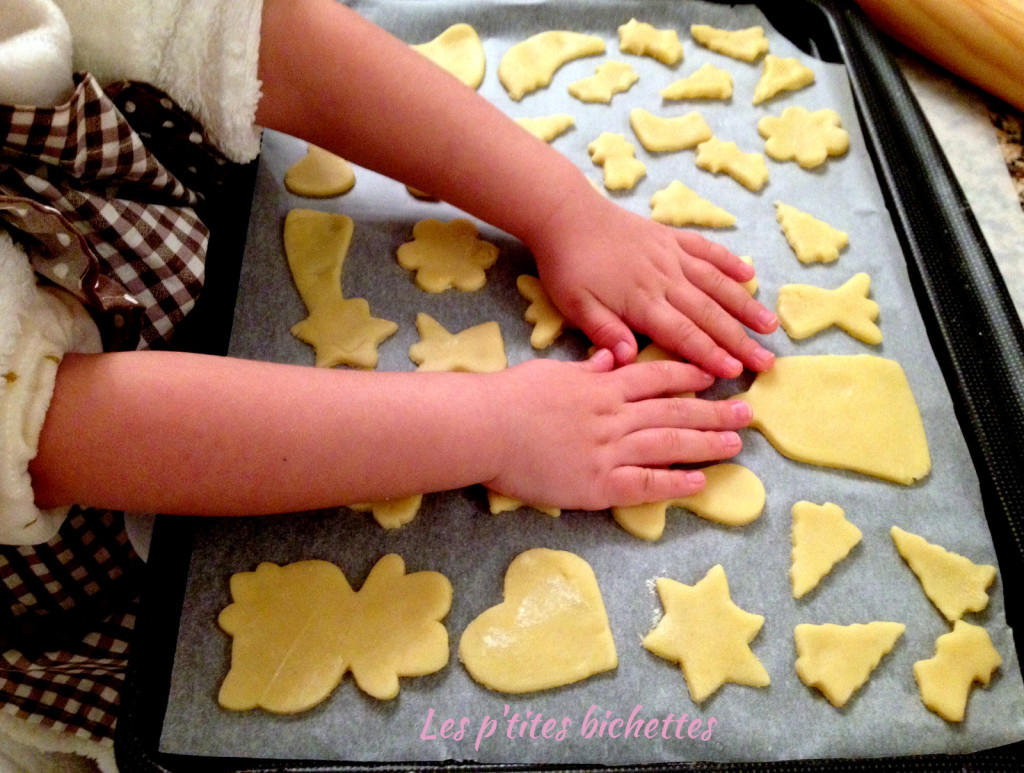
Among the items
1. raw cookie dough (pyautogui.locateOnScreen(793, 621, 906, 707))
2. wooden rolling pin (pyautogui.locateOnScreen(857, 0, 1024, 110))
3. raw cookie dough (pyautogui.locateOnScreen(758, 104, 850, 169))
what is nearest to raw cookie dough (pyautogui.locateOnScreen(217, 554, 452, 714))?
raw cookie dough (pyautogui.locateOnScreen(793, 621, 906, 707))

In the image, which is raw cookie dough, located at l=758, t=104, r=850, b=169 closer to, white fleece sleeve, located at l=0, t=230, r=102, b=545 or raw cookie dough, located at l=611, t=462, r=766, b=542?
raw cookie dough, located at l=611, t=462, r=766, b=542

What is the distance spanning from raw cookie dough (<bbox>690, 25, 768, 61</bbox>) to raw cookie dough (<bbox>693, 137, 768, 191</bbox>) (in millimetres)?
165

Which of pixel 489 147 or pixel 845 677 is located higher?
pixel 489 147

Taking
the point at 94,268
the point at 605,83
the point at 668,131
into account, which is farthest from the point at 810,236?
the point at 94,268

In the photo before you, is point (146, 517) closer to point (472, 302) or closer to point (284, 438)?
point (284, 438)

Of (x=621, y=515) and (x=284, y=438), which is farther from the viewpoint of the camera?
(x=621, y=515)

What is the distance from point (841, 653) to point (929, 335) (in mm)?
361

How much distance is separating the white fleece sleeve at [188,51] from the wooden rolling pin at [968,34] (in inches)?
32.9

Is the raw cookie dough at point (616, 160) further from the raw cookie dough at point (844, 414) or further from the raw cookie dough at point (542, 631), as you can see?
the raw cookie dough at point (542, 631)

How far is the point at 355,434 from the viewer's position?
0.57m

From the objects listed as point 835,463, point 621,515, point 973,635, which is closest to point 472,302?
point 621,515

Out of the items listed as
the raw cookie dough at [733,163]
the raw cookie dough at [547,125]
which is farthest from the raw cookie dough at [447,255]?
the raw cookie dough at [733,163]

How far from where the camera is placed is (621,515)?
0.65m

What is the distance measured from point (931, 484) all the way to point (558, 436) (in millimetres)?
349
